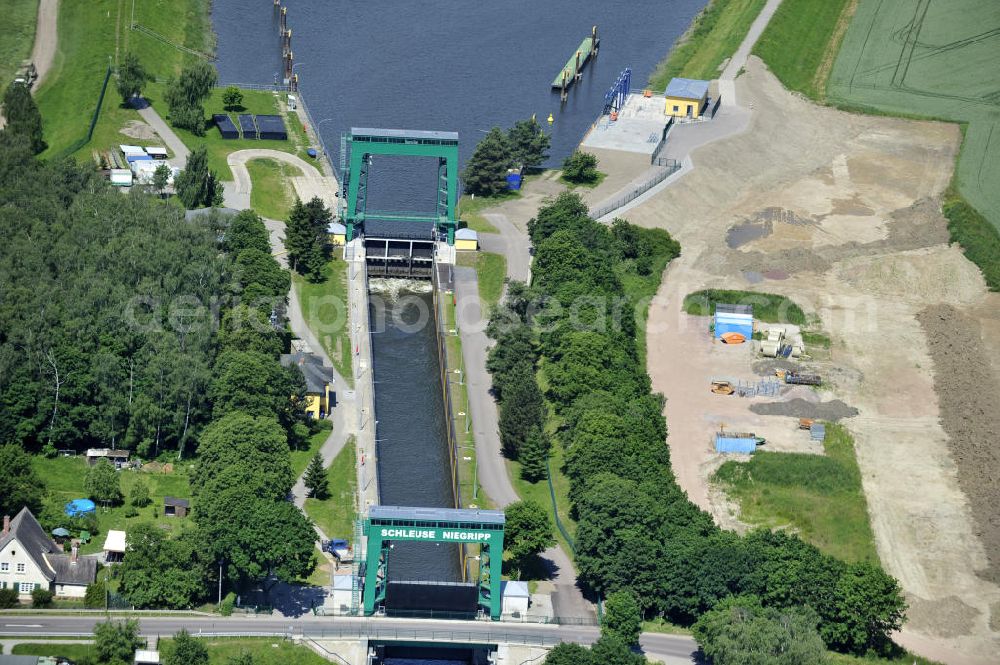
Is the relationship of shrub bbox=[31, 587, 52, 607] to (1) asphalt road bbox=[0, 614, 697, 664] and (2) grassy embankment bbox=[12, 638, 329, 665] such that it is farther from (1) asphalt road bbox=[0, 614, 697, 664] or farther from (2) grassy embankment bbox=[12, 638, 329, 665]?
(2) grassy embankment bbox=[12, 638, 329, 665]

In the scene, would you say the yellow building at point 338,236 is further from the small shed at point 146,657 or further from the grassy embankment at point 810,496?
the small shed at point 146,657

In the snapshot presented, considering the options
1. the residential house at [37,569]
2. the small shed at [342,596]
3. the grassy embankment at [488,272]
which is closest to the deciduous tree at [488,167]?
the grassy embankment at [488,272]

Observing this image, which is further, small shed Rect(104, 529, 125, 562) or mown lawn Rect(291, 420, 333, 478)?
mown lawn Rect(291, 420, 333, 478)

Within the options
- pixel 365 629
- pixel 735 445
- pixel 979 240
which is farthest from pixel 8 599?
pixel 979 240

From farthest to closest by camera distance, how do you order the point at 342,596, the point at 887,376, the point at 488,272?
the point at 488,272 < the point at 887,376 < the point at 342,596

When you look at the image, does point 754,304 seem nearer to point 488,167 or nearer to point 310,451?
point 488,167

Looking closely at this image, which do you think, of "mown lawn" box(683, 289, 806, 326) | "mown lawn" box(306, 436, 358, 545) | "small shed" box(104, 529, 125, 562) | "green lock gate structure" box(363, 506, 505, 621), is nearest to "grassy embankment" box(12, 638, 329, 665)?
"green lock gate structure" box(363, 506, 505, 621)
